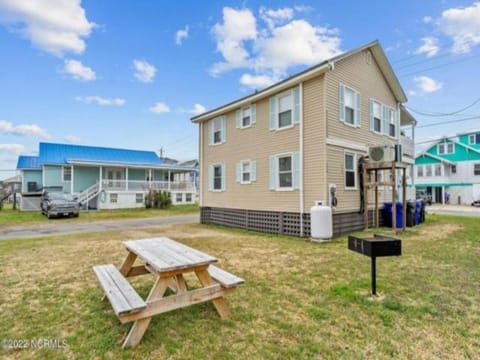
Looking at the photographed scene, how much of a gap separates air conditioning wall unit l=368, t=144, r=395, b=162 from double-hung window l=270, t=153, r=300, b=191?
2.86 meters

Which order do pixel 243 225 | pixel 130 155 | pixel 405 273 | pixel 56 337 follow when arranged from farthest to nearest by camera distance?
pixel 130 155 < pixel 243 225 < pixel 405 273 < pixel 56 337

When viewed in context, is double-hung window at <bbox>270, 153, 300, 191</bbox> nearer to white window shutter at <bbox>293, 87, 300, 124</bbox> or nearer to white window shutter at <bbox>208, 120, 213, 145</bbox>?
white window shutter at <bbox>293, 87, 300, 124</bbox>

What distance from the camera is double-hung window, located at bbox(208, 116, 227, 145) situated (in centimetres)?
1310

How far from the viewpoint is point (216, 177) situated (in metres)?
13.7

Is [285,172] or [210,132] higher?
Result: [210,132]

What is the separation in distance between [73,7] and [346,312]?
13.1 metres

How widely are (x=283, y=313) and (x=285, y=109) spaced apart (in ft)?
26.9

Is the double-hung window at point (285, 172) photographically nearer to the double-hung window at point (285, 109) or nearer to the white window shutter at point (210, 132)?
the double-hung window at point (285, 109)

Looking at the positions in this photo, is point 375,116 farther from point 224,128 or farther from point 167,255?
point 167,255

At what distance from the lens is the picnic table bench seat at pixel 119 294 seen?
98.0 inches

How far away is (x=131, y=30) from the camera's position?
1390cm

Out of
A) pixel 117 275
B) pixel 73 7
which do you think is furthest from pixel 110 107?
pixel 117 275

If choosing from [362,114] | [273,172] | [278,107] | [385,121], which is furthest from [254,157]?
[385,121]

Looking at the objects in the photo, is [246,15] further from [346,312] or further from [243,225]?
[346,312]
